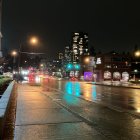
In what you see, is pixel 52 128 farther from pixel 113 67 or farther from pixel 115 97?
pixel 113 67

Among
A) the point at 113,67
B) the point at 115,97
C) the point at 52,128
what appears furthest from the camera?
the point at 113,67

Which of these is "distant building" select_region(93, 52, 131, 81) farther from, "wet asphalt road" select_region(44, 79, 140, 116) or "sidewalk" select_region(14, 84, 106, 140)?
"sidewalk" select_region(14, 84, 106, 140)

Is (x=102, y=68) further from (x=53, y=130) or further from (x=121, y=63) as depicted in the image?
(x=53, y=130)

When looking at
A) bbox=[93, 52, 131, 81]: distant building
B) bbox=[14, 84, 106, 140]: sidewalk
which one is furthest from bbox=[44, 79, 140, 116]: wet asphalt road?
bbox=[93, 52, 131, 81]: distant building

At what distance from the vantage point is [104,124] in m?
11.8

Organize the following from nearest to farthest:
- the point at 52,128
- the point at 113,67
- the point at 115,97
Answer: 1. the point at 52,128
2. the point at 115,97
3. the point at 113,67

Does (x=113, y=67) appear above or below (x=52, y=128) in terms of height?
above

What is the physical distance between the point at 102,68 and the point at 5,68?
3386 cm

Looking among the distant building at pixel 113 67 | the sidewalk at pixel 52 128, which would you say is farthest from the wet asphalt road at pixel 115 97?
the distant building at pixel 113 67

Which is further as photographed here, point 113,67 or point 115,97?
point 113,67

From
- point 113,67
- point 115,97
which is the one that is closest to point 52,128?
point 115,97

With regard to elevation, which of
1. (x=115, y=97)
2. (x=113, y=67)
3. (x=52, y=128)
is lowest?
(x=52, y=128)

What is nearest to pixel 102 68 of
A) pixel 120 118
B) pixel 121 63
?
pixel 121 63

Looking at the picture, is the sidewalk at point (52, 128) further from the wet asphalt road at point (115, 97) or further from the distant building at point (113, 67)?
the distant building at point (113, 67)
